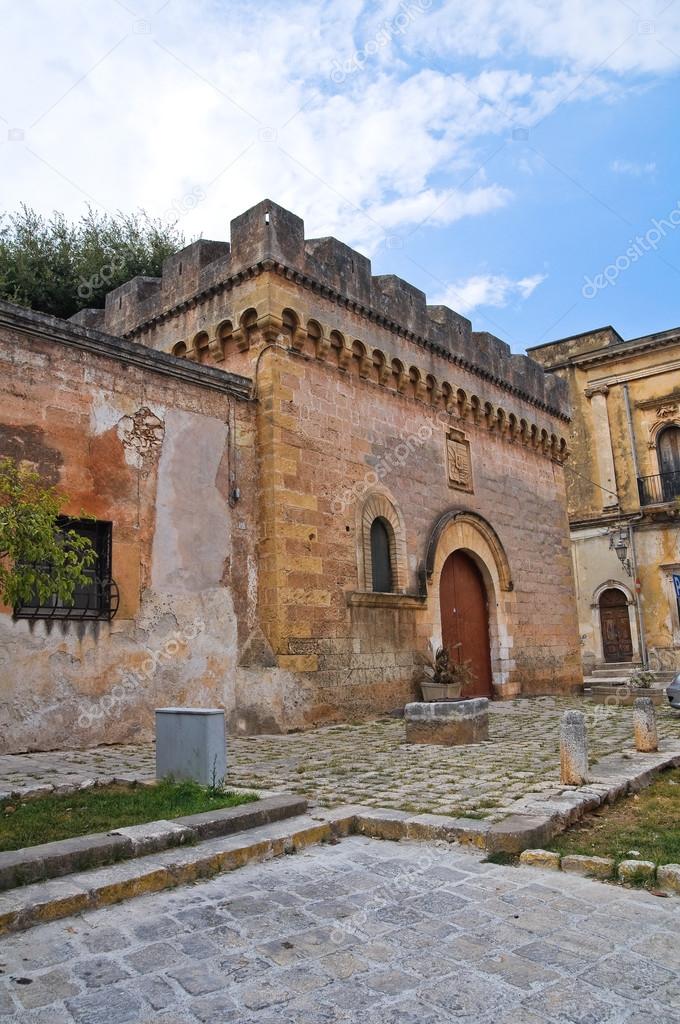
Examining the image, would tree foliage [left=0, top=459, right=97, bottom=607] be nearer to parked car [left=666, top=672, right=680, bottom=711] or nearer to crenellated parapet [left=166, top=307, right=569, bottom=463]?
crenellated parapet [left=166, top=307, right=569, bottom=463]

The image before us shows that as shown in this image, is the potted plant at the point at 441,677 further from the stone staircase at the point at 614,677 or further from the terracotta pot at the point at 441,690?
the stone staircase at the point at 614,677

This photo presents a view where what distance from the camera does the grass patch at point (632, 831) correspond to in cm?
413

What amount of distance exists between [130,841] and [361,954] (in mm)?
1574

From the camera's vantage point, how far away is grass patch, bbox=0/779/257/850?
4379 mm

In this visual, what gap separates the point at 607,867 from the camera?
385 cm

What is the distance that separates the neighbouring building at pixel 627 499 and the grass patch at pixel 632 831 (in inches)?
729

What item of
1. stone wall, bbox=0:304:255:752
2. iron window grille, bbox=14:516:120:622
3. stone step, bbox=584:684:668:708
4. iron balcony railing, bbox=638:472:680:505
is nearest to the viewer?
stone wall, bbox=0:304:255:752

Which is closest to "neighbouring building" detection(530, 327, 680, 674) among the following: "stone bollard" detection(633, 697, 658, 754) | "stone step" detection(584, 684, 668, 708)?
"stone step" detection(584, 684, 668, 708)

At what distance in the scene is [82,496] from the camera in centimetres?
849

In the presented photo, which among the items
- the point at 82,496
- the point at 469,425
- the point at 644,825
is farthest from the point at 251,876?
the point at 469,425

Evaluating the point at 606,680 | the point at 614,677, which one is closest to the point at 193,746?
the point at 606,680

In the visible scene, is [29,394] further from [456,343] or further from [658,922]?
[456,343]

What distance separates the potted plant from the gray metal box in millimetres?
6143

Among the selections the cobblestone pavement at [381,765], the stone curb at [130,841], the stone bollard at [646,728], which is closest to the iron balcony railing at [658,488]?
the cobblestone pavement at [381,765]
